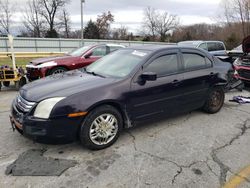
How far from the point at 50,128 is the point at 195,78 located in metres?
2.82

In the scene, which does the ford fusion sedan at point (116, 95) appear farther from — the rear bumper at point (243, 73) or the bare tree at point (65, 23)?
the bare tree at point (65, 23)

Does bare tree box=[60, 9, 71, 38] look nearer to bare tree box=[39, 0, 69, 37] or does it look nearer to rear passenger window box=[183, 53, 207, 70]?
bare tree box=[39, 0, 69, 37]

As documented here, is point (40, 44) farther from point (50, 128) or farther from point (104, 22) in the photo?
point (104, 22)

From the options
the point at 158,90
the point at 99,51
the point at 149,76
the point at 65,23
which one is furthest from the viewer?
the point at 65,23

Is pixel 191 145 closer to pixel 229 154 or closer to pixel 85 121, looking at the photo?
pixel 229 154

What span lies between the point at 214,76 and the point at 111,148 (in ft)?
8.94

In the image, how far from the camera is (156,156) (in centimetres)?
316

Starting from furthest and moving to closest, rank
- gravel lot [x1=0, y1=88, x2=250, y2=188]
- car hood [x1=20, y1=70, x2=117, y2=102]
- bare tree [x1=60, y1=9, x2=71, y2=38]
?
bare tree [x1=60, y1=9, x2=71, y2=38] < car hood [x1=20, y1=70, x2=117, y2=102] < gravel lot [x1=0, y1=88, x2=250, y2=188]

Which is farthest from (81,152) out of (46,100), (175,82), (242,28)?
(242,28)

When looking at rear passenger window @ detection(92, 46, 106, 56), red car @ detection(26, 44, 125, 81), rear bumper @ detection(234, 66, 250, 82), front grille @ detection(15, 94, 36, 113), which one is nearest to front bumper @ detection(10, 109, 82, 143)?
front grille @ detection(15, 94, 36, 113)

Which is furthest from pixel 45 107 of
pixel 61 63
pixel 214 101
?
pixel 61 63

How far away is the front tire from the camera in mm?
3141

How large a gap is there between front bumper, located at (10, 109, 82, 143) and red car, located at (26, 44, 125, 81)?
14.5 ft

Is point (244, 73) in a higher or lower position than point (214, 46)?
lower
